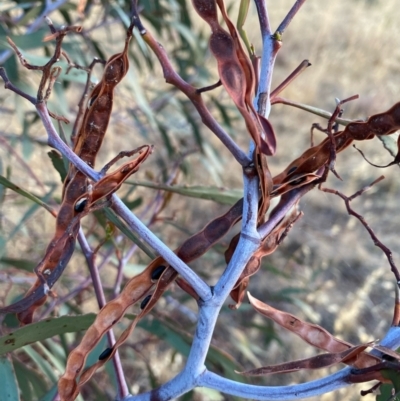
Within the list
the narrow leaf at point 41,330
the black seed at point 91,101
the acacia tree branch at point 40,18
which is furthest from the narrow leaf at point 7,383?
the acacia tree branch at point 40,18

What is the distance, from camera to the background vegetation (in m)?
0.99

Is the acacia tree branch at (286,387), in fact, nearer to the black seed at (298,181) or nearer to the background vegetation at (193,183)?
the black seed at (298,181)

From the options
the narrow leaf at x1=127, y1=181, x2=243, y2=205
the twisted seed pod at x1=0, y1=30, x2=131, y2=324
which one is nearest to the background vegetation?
the narrow leaf at x1=127, y1=181, x2=243, y2=205

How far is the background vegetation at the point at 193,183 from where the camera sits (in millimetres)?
991

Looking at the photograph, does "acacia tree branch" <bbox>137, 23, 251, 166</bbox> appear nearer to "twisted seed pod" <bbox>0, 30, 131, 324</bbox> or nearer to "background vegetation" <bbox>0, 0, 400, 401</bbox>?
"twisted seed pod" <bbox>0, 30, 131, 324</bbox>

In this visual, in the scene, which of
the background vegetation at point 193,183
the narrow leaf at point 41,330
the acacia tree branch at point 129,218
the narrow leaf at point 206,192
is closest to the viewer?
the acacia tree branch at point 129,218

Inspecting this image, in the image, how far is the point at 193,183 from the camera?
2.26m

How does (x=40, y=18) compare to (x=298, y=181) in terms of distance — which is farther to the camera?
(x=40, y=18)

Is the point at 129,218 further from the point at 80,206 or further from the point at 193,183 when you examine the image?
the point at 193,183

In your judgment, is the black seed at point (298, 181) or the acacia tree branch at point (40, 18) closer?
the black seed at point (298, 181)

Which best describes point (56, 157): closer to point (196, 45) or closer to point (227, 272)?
point (227, 272)

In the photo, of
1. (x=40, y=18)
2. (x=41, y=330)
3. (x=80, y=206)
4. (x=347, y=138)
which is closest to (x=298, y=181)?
(x=347, y=138)

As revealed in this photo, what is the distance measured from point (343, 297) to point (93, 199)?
2136 millimetres

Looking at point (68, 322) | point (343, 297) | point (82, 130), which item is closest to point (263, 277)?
point (343, 297)
